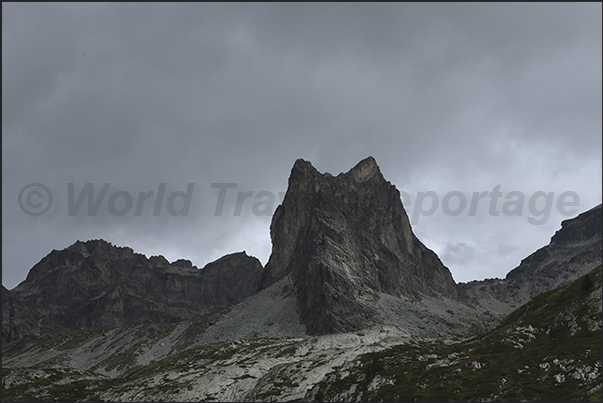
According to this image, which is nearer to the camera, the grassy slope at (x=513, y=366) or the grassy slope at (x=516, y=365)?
the grassy slope at (x=516, y=365)

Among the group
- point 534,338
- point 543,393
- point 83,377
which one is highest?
point 534,338

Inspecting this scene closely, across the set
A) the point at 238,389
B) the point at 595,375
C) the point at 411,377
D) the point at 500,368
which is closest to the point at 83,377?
the point at 238,389

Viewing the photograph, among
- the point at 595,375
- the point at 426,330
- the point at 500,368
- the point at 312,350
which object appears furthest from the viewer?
the point at 426,330

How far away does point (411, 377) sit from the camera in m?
78.2

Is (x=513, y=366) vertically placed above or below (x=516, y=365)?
below

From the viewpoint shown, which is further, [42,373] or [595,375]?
[42,373]

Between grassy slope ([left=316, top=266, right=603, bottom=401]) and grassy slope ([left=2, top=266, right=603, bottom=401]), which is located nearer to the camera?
grassy slope ([left=316, top=266, right=603, bottom=401])

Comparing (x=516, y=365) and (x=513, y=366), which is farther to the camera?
(x=513, y=366)

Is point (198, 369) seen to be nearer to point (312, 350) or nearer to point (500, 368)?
point (312, 350)

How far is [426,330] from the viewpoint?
642ft

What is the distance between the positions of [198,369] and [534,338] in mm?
88314

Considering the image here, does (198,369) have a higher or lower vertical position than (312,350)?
lower

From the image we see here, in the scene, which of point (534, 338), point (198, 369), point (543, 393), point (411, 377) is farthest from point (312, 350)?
point (543, 393)

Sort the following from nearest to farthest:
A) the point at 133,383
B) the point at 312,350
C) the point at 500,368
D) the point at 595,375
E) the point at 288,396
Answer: the point at 595,375 → the point at 500,368 → the point at 288,396 → the point at 133,383 → the point at 312,350
